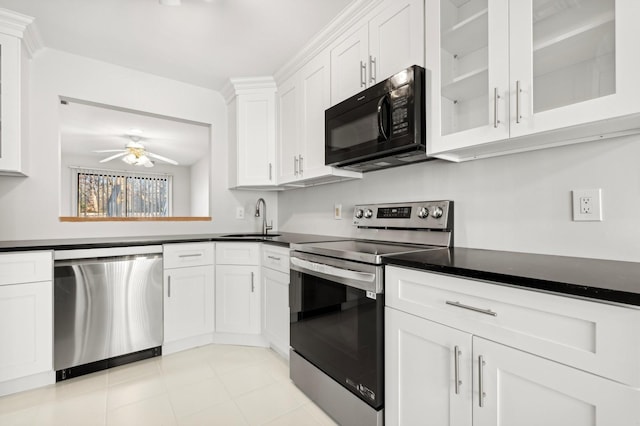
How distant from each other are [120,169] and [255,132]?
4.76 m

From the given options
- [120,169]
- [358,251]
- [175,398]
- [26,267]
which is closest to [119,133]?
[120,169]

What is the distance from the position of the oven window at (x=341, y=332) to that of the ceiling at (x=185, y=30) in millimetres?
1678

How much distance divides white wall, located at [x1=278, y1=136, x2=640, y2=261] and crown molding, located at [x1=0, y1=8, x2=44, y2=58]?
102 inches

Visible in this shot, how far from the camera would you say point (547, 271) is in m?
0.96

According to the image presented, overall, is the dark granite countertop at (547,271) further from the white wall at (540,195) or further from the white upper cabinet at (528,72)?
the white upper cabinet at (528,72)

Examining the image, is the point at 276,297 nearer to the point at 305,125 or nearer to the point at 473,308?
the point at 305,125

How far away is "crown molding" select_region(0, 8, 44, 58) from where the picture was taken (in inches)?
77.2

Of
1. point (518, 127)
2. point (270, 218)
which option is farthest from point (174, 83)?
point (518, 127)

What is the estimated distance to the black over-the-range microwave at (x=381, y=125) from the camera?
4.92 ft

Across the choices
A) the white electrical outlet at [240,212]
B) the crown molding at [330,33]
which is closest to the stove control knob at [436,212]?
the crown molding at [330,33]

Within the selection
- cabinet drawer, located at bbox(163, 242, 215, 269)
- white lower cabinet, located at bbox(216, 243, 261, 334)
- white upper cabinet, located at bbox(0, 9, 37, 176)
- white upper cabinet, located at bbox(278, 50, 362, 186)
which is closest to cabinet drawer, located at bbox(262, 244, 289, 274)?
white lower cabinet, located at bbox(216, 243, 261, 334)

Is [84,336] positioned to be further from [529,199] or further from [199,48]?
[529,199]

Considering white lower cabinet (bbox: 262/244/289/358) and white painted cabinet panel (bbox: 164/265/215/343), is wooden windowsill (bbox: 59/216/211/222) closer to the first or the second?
white painted cabinet panel (bbox: 164/265/215/343)

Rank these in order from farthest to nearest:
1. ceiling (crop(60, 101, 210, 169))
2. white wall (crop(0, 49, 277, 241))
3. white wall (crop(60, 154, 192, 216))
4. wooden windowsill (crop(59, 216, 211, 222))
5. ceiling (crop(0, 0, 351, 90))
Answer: white wall (crop(60, 154, 192, 216)) < ceiling (crop(60, 101, 210, 169)) < wooden windowsill (crop(59, 216, 211, 222)) < white wall (crop(0, 49, 277, 241)) < ceiling (crop(0, 0, 351, 90))
